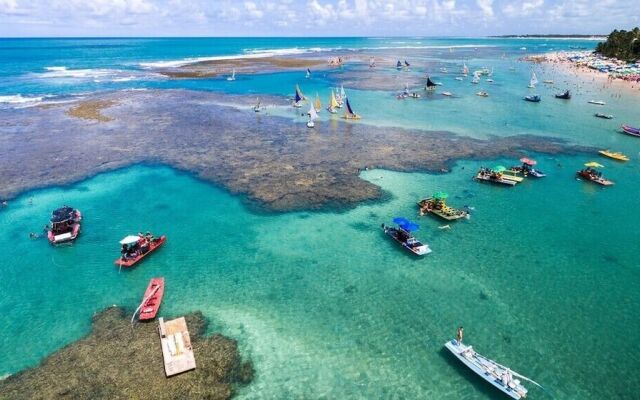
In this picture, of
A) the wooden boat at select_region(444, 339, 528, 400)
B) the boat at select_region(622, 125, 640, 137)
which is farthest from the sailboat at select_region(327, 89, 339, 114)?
the wooden boat at select_region(444, 339, 528, 400)

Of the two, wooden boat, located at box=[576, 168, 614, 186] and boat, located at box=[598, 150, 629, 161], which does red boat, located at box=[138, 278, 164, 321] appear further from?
boat, located at box=[598, 150, 629, 161]

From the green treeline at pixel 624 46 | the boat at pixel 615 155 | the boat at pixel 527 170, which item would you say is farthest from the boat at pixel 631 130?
the green treeline at pixel 624 46

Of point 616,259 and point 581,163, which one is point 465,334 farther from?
point 581,163

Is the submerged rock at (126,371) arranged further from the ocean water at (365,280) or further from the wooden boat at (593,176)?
the wooden boat at (593,176)

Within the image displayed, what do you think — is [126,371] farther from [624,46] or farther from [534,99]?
[624,46]

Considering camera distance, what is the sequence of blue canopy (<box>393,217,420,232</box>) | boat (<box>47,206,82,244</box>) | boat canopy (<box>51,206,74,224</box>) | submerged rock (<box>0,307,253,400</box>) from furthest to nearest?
boat canopy (<box>51,206,74,224</box>) < boat (<box>47,206,82,244</box>) < blue canopy (<box>393,217,420,232</box>) < submerged rock (<box>0,307,253,400</box>)

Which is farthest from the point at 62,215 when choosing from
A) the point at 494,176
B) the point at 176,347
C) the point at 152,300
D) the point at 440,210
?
the point at 494,176
